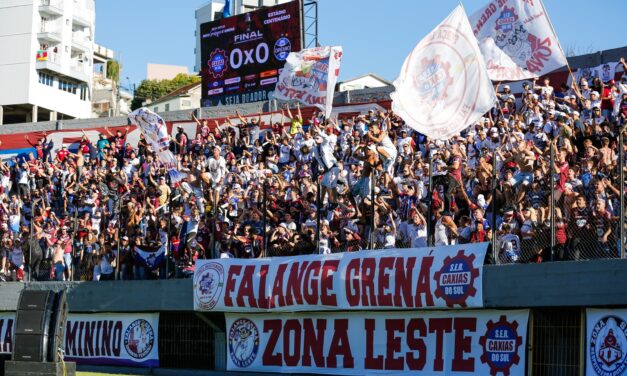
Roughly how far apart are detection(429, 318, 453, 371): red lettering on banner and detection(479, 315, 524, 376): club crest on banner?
0.88m

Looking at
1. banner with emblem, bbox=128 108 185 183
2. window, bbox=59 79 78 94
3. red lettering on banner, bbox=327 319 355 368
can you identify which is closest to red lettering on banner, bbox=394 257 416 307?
red lettering on banner, bbox=327 319 355 368

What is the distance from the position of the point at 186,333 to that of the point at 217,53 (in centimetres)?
1622

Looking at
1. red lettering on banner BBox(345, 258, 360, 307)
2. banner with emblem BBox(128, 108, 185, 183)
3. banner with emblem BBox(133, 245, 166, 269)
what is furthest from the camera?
banner with emblem BBox(128, 108, 185, 183)

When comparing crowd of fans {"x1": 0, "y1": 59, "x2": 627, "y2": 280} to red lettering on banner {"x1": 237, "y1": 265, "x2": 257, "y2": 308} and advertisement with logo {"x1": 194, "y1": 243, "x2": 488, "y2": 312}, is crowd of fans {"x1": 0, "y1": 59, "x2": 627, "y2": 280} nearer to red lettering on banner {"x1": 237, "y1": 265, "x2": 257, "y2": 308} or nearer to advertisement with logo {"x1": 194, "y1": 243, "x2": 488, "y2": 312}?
advertisement with logo {"x1": 194, "y1": 243, "x2": 488, "y2": 312}

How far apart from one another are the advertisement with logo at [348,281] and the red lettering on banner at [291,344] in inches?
20.9

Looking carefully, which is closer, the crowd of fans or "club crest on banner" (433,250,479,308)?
the crowd of fans

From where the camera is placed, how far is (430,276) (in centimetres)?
1911

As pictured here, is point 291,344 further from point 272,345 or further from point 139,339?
point 139,339

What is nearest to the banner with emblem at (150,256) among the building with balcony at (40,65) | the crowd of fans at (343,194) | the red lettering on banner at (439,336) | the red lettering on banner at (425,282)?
the crowd of fans at (343,194)

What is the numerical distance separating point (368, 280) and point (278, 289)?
8.17 feet

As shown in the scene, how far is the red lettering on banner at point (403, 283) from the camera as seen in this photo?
1953cm

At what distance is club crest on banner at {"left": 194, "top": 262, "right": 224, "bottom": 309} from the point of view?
23.0 metres

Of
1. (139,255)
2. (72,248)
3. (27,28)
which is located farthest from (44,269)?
(27,28)

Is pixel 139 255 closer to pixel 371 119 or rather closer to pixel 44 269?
pixel 44 269
